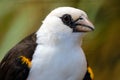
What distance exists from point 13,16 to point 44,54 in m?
0.70

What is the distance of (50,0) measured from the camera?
213cm

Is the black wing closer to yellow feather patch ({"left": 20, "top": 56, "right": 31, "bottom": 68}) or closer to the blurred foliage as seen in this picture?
yellow feather patch ({"left": 20, "top": 56, "right": 31, "bottom": 68})

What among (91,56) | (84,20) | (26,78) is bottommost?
(91,56)

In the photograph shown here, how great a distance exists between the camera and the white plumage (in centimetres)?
148

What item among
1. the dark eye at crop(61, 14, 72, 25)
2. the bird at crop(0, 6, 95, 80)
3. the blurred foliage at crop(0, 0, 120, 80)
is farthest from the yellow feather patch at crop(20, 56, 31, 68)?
the blurred foliage at crop(0, 0, 120, 80)

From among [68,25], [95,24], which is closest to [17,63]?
[68,25]

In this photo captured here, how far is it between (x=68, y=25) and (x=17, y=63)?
182mm

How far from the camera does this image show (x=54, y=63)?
4.87 feet

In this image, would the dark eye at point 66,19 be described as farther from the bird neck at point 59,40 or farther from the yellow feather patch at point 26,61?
the yellow feather patch at point 26,61

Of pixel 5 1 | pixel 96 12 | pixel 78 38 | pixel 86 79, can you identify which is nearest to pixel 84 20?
pixel 78 38

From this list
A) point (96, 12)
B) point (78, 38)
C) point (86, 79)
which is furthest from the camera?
point (96, 12)

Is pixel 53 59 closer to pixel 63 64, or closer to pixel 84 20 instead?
pixel 63 64

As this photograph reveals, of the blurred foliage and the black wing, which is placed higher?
the black wing

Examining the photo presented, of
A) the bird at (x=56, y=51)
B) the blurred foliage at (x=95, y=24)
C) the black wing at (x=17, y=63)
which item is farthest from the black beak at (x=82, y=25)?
the blurred foliage at (x=95, y=24)
